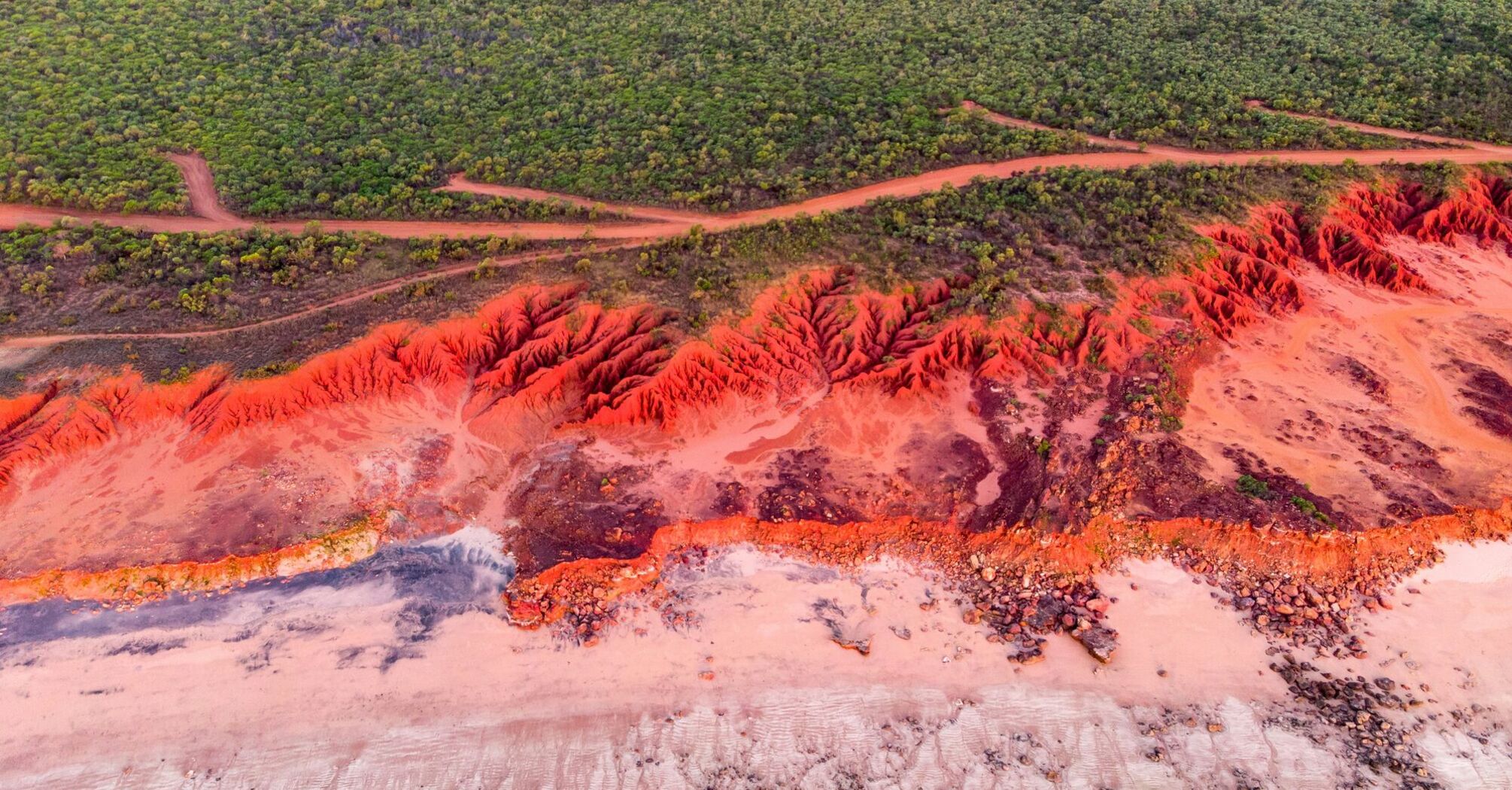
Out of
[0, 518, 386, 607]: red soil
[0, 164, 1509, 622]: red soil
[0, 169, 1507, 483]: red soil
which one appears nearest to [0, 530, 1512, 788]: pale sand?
[0, 518, 386, 607]: red soil

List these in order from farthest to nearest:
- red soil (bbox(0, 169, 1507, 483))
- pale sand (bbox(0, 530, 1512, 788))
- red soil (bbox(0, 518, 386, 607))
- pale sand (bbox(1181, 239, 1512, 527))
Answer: red soil (bbox(0, 169, 1507, 483)) → pale sand (bbox(1181, 239, 1512, 527)) → red soil (bbox(0, 518, 386, 607)) → pale sand (bbox(0, 530, 1512, 788))

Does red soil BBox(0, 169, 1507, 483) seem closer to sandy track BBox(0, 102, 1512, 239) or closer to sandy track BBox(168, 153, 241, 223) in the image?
sandy track BBox(0, 102, 1512, 239)

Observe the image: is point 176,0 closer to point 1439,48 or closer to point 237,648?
point 237,648

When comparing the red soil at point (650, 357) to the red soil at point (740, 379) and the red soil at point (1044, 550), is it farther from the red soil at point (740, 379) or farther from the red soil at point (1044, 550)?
the red soil at point (1044, 550)

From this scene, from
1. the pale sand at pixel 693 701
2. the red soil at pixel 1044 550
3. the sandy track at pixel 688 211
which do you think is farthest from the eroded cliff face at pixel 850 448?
the sandy track at pixel 688 211

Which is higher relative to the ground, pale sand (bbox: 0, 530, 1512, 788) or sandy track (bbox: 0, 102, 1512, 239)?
sandy track (bbox: 0, 102, 1512, 239)
